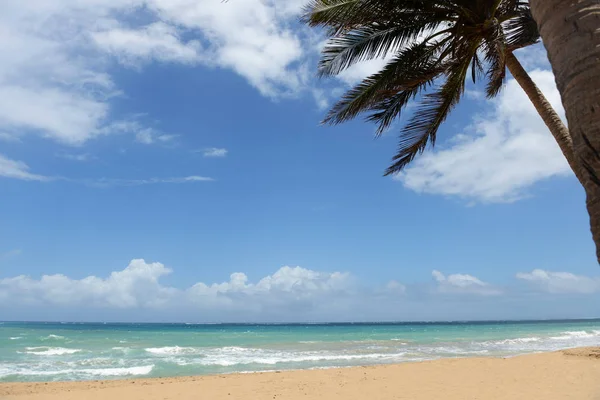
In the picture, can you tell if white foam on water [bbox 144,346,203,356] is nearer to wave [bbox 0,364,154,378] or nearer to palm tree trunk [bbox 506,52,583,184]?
wave [bbox 0,364,154,378]

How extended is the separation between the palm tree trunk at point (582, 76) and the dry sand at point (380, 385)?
755cm

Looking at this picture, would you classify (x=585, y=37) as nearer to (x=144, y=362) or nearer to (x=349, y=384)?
(x=349, y=384)

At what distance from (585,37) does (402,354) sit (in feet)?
61.5

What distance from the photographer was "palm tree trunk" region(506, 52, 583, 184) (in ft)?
16.5

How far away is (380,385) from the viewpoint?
9945mm

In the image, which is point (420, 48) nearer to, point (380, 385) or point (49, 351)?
point (380, 385)

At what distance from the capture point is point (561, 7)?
222cm

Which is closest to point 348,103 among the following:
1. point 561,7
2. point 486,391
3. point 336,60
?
point 336,60

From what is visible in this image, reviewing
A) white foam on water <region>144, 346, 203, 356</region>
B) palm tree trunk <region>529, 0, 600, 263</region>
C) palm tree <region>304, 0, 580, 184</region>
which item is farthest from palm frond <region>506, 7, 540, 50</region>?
white foam on water <region>144, 346, 203, 356</region>

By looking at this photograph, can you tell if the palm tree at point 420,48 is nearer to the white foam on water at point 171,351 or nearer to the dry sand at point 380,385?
the dry sand at point 380,385

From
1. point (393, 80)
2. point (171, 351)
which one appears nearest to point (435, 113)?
point (393, 80)

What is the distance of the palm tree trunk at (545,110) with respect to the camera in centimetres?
504

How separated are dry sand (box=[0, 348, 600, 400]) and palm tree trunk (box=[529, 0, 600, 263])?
7.55 meters

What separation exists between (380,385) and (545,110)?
6.92 m
